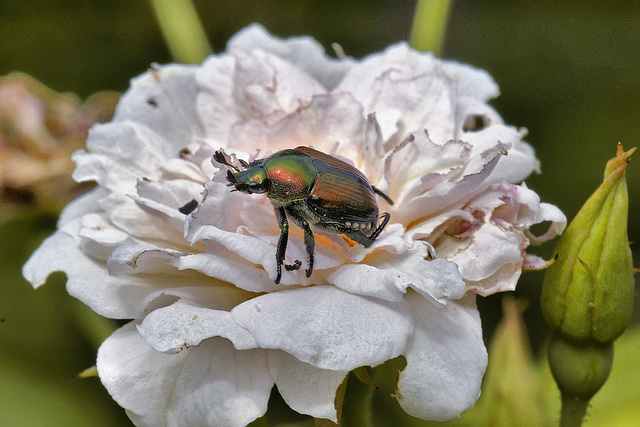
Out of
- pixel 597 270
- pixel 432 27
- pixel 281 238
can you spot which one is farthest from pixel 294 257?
pixel 432 27

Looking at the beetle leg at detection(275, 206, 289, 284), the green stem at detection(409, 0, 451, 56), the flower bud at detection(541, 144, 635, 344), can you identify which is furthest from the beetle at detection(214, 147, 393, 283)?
the green stem at detection(409, 0, 451, 56)

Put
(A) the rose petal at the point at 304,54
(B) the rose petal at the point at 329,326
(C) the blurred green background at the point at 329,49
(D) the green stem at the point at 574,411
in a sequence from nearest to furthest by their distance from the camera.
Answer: (B) the rose petal at the point at 329,326, (D) the green stem at the point at 574,411, (A) the rose petal at the point at 304,54, (C) the blurred green background at the point at 329,49

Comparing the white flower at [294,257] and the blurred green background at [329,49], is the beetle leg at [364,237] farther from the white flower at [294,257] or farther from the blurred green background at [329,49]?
the blurred green background at [329,49]

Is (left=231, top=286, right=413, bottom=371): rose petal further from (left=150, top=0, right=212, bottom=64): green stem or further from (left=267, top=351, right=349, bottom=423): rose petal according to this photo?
(left=150, top=0, right=212, bottom=64): green stem

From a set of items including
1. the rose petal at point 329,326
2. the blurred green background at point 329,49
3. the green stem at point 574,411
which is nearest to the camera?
the rose petal at point 329,326

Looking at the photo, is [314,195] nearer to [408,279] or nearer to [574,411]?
[408,279]

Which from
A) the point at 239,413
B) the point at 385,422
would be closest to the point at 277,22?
the point at 385,422

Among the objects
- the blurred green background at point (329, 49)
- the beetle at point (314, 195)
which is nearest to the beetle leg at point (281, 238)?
→ the beetle at point (314, 195)
